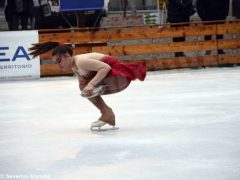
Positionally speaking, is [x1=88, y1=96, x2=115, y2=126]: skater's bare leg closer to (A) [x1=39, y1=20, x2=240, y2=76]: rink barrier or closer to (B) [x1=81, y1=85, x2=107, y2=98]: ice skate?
(B) [x1=81, y1=85, x2=107, y2=98]: ice skate

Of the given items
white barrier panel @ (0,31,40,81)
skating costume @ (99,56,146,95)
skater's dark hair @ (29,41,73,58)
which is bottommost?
white barrier panel @ (0,31,40,81)

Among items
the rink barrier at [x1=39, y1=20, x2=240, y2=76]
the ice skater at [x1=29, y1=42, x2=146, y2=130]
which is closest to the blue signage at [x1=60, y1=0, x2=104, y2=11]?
the rink barrier at [x1=39, y1=20, x2=240, y2=76]

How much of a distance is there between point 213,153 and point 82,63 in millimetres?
1785

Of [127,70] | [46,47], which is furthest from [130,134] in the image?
[46,47]

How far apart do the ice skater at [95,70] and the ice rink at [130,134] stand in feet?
1.42

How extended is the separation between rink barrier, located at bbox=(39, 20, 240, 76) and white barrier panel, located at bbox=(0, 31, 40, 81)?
0.80 feet

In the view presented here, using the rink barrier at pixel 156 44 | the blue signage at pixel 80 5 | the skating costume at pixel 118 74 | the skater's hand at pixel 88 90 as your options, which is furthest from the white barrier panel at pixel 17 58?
the skater's hand at pixel 88 90

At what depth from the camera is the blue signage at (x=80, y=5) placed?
14.8 metres

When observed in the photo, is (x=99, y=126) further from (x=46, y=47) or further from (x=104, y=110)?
(x=46, y=47)

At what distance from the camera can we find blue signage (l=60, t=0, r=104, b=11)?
14.8 metres

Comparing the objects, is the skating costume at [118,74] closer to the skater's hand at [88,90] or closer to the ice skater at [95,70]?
the ice skater at [95,70]

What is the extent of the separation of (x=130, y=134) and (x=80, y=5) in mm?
8094

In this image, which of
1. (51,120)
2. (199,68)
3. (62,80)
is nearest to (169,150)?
(51,120)

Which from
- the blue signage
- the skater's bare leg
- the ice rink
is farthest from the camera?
the blue signage
